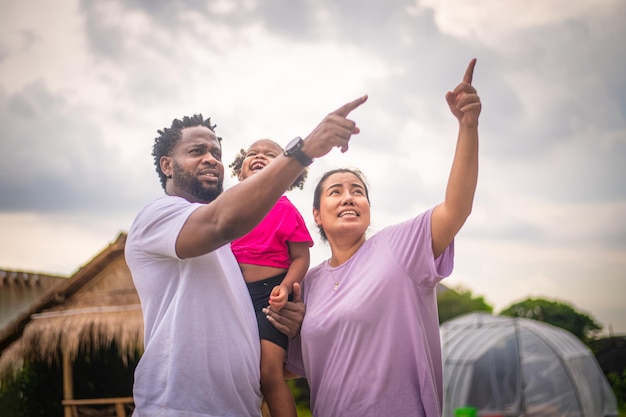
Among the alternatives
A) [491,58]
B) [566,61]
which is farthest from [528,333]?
[491,58]

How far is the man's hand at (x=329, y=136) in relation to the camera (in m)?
1.88

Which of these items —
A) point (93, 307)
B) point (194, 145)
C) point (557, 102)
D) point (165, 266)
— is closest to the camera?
point (165, 266)

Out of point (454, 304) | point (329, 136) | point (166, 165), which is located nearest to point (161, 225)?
point (166, 165)

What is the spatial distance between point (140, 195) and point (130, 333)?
7.42 ft

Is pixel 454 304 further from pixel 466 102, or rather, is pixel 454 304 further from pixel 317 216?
pixel 466 102

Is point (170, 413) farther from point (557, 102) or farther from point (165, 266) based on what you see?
point (557, 102)

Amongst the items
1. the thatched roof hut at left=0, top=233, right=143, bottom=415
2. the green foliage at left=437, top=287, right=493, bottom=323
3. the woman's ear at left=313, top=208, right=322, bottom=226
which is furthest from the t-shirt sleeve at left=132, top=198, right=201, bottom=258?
the green foliage at left=437, top=287, right=493, bottom=323

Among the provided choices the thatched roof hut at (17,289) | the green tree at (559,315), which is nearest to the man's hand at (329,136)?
the thatched roof hut at (17,289)

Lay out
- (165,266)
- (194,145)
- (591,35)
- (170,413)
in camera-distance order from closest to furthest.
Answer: (170,413) → (165,266) → (194,145) → (591,35)

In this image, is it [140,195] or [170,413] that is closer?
[170,413]

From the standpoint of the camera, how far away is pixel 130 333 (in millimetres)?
7715

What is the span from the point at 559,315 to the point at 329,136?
24941mm

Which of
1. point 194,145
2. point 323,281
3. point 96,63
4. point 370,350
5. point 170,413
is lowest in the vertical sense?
point 170,413

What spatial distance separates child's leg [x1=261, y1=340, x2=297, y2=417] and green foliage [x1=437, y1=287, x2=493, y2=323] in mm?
20124
